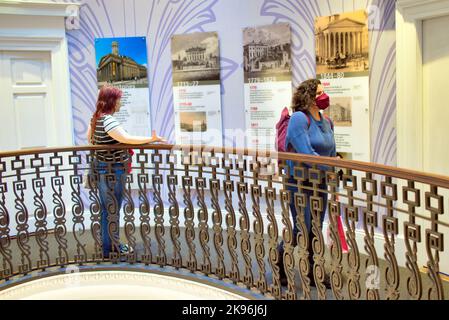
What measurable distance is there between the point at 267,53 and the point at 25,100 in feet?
9.11

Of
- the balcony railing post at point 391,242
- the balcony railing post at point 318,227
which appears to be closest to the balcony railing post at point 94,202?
the balcony railing post at point 318,227

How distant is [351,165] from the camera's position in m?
2.95

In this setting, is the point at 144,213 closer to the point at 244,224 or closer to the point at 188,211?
the point at 188,211

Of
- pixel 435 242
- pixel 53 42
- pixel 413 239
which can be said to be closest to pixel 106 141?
pixel 53 42

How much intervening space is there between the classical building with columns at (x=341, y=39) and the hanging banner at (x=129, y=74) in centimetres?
208

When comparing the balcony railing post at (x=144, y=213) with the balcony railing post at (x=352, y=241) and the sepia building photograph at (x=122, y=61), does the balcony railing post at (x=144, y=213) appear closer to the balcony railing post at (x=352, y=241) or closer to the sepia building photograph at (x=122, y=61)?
the sepia building photograph at (x=122, y=61)

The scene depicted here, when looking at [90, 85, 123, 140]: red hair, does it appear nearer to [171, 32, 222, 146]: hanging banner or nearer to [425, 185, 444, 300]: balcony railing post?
[171, 32, 222, 146]: hanging banner

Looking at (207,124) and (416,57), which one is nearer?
(416,57)

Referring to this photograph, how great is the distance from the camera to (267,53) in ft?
17.0

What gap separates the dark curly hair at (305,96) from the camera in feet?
11.8

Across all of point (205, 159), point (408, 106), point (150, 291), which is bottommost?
point (150, 291)

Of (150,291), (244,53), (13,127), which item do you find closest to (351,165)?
(150,291)
